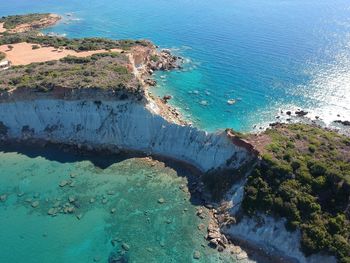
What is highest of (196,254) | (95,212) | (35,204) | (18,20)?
(196,254)

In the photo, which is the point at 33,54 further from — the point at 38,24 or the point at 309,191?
the point at 309,191

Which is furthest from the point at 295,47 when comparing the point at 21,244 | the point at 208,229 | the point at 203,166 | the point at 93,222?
the point at 21,244

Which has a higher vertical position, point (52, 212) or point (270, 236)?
point (270, 236)

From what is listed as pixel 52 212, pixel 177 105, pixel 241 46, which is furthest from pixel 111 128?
pixel 241 46

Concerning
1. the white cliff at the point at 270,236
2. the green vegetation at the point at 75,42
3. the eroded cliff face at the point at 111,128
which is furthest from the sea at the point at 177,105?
the green vegetation at the point at 75,42

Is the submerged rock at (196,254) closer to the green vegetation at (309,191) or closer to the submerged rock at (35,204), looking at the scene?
the green vegetation at (309,191)

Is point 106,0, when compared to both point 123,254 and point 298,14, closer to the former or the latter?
point 298,14

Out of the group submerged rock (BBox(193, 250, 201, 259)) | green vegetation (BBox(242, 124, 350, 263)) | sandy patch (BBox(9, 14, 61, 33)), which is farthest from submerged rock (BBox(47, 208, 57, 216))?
sandy patch (BBox(9, 14, 61, 33))
